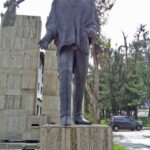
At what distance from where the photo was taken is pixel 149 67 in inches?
1538

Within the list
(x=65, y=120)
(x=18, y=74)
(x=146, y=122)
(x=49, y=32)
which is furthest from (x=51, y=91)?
(x=146, y=122)

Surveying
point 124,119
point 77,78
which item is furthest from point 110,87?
point 77,78

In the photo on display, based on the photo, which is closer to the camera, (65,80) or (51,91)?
(65,80)

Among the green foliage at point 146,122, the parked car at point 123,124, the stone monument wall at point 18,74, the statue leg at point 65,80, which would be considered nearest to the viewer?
the statue leg at point 65,80

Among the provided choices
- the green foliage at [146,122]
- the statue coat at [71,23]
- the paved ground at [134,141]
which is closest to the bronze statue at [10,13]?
the statue coat at [71,23]

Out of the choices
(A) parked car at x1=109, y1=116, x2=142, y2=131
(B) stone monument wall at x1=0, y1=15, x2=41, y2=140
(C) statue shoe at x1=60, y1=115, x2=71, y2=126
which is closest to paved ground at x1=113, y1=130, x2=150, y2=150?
(B) stone monument wall at x1=0, y1=15, x2=41, y2=140

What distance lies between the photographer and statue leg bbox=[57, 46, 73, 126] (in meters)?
4.07

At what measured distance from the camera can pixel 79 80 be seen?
4.47m

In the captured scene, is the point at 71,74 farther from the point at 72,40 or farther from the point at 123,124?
the point at 123,124

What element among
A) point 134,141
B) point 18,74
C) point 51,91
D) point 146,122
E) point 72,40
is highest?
point 18,74

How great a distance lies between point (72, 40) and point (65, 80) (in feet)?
1.76

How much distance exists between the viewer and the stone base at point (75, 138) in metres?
3.90

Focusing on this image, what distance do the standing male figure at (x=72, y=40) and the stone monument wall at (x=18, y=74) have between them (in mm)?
4410

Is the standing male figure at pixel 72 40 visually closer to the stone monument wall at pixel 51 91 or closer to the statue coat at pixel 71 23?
the statue coat at pixel 71 23
